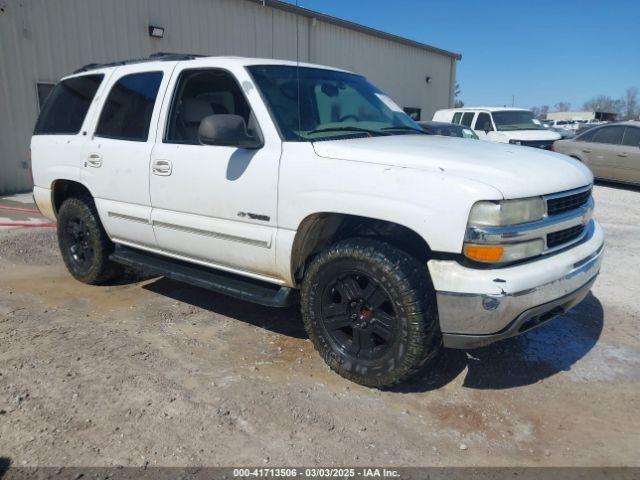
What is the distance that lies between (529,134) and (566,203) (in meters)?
12.5

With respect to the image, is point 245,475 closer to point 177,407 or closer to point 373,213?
point 177,407

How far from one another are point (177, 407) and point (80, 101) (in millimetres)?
3244

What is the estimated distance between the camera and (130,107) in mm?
4445

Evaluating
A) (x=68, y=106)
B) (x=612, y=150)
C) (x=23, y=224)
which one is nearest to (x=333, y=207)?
(x=68, y=106)

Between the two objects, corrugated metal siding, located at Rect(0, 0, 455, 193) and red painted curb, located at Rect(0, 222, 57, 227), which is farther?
corrugated metal siding, located at Rect(0, 0, 455, 193)

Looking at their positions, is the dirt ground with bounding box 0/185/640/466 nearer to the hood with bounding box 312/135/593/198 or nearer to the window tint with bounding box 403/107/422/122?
the hood with bounding box 312/135/593/198

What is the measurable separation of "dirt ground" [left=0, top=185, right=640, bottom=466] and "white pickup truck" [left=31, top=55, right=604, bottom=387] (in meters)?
0.40

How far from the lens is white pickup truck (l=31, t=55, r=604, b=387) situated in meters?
2.82

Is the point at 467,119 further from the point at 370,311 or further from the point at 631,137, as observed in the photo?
the point at 370,311

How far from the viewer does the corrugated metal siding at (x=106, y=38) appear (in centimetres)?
1027

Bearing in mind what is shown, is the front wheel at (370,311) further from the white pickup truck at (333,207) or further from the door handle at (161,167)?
the door handle at (161,167)

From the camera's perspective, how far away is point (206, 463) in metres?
2.61

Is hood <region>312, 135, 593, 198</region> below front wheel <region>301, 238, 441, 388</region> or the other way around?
the other way around

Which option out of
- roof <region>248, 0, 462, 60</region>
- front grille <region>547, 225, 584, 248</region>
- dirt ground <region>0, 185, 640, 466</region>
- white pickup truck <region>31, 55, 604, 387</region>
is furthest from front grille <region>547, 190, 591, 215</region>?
roof <region>248, 0, 462, 60</region>
